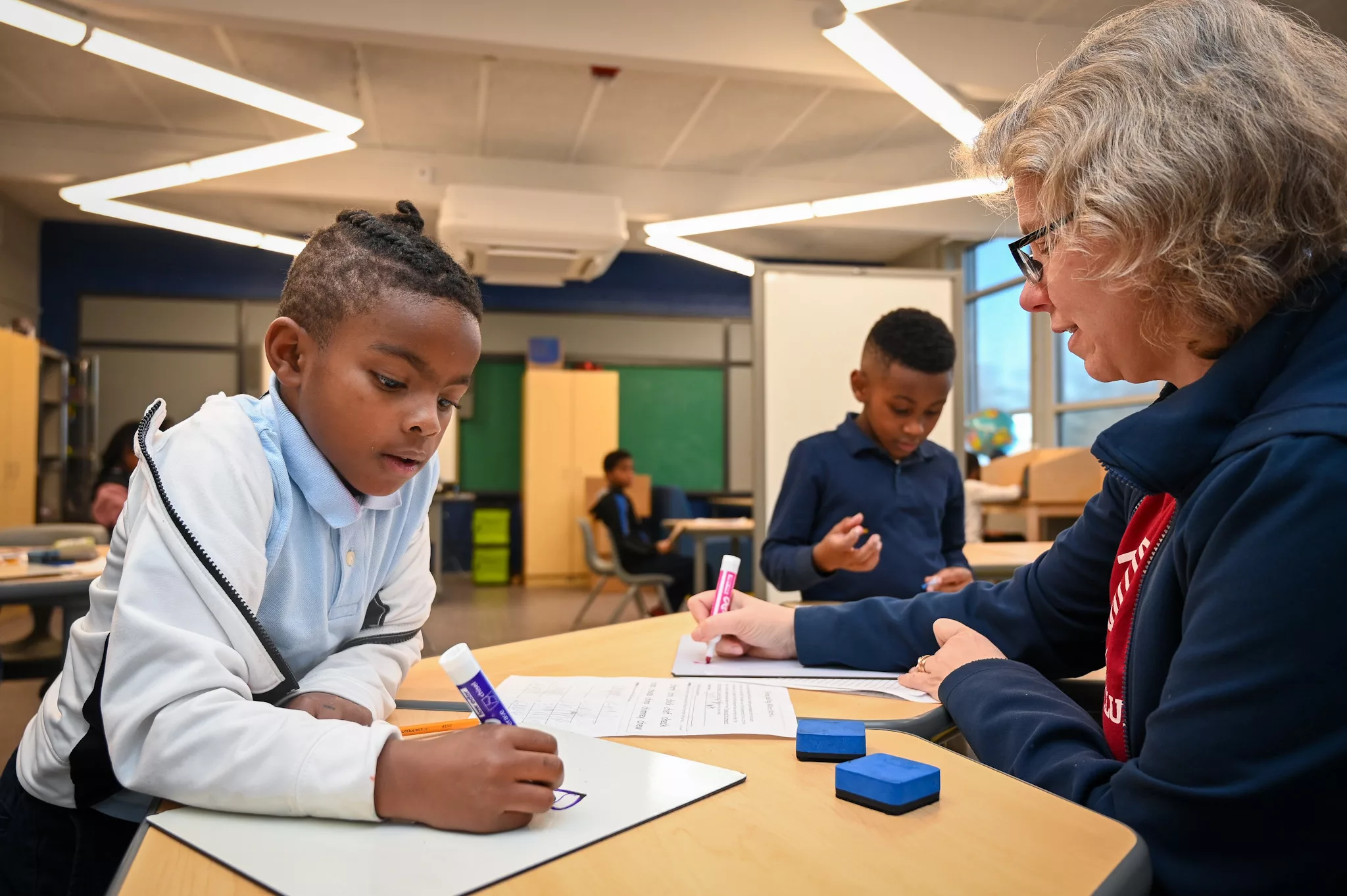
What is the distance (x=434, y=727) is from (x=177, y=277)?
335 inches

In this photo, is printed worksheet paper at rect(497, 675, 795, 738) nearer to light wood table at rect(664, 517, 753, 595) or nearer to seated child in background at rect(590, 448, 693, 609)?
light wood table at rect(664, 517, 753, 595)

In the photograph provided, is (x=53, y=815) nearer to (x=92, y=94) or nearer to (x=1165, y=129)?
(x=1165, y=129)

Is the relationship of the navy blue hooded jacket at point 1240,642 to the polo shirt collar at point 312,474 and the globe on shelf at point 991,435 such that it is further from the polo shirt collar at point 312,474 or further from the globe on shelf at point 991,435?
the globe on shelf at point 991,435

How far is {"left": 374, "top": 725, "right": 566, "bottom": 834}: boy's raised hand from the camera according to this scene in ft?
→ 2.00

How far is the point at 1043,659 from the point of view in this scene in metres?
1.16

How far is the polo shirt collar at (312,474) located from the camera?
2.97 feet

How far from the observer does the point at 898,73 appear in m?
3.68

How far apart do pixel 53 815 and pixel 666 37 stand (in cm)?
413

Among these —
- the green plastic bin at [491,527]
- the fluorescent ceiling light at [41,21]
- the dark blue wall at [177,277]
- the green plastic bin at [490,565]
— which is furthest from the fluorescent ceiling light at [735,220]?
the green plastic bin at [490,565]

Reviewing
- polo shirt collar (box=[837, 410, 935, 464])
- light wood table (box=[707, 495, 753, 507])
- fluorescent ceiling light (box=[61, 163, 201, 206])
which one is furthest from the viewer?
light wood table (box=[707, 495, 753, 507])

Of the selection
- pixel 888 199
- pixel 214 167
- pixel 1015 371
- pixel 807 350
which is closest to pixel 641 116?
pixel 888 199

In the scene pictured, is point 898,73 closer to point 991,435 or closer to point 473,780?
point 473,780

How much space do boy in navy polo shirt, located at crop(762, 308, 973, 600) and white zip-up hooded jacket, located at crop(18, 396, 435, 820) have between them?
1407 millimetres

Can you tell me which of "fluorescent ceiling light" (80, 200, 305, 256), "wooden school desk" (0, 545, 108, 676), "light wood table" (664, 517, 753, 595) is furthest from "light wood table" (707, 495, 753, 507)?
"wooden school desk" (0, 545, 108, 676)
